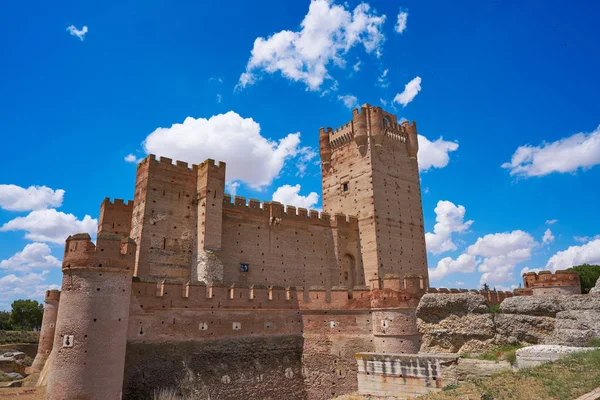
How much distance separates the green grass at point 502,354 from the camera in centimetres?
1248

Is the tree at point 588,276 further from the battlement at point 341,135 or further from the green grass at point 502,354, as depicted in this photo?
the green grass at point 502,354

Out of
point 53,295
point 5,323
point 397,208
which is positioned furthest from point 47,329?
point 5,323

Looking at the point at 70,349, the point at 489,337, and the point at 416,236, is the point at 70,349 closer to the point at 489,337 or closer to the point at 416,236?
the point at 489,337

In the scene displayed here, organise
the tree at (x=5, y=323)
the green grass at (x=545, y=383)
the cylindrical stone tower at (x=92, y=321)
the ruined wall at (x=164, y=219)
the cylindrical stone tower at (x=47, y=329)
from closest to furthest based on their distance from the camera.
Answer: the green grass at (x=545, y=383) → the cylindrical stone tower at (x=92, y=321) → the ruined wall at (x=164, y=219) → the cylindrical stone tower at (x=47, y=329) → the tree at (x=5, y=323)

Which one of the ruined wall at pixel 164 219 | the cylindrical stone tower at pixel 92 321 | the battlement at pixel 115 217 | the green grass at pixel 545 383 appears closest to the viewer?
the green grass at pixel 545 383

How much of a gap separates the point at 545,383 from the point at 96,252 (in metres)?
13.2

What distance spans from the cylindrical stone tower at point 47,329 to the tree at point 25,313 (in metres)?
33.4

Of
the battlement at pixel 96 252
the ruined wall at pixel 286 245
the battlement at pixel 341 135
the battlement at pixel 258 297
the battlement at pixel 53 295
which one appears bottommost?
the battlement at pixel 258 297

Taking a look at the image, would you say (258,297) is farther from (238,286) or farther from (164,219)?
(164,219)

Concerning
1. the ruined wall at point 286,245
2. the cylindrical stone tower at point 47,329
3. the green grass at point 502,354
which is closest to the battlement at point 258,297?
the ruined wall at point 286,245

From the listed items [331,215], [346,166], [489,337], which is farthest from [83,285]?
[346,166]

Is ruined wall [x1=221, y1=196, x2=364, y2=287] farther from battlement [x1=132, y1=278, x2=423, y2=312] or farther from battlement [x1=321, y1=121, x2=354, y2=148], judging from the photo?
battlement [x1=321, y1=121, x2=354, y2=148]

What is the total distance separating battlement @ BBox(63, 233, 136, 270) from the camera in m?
13.9

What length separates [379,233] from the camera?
2866 cm
